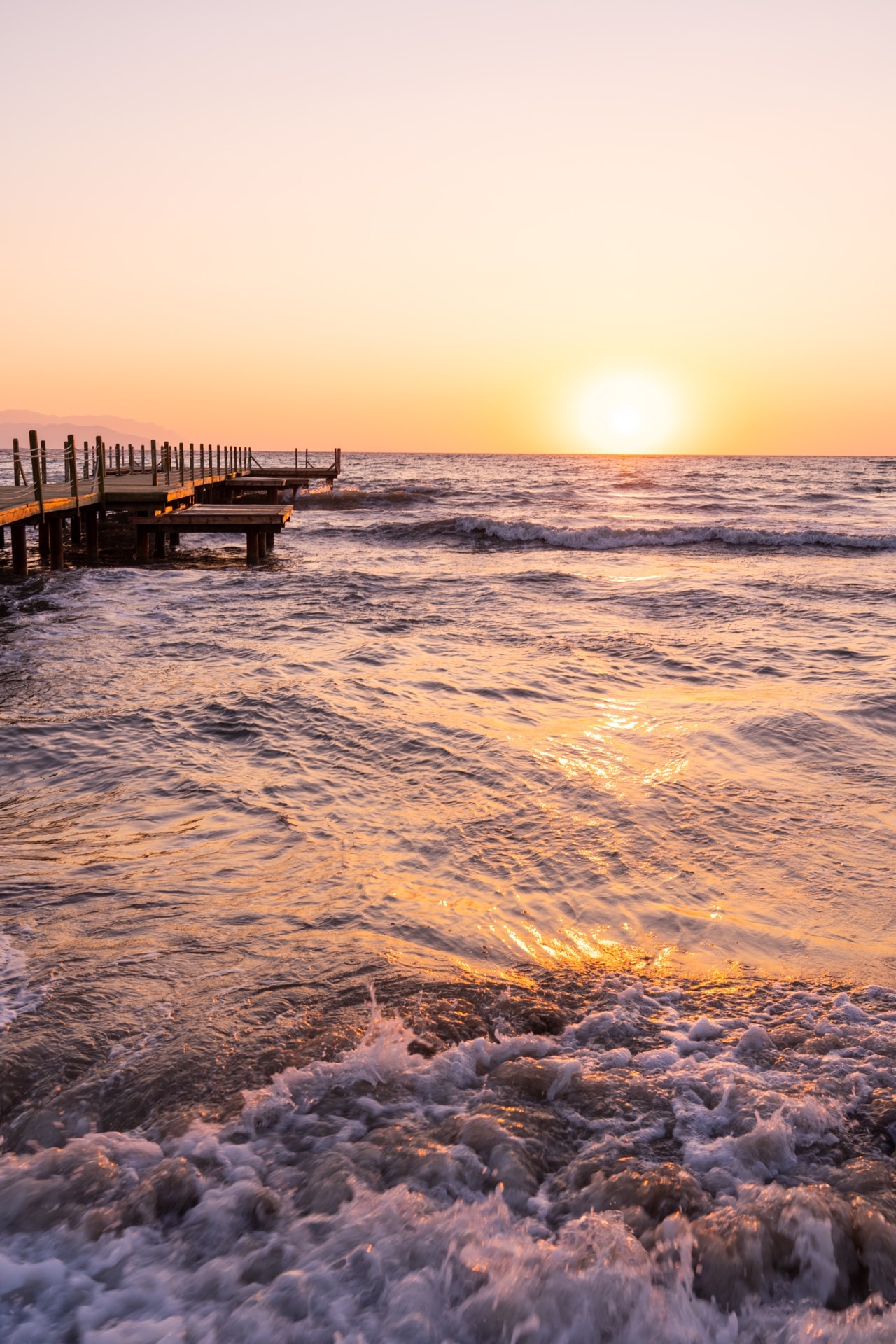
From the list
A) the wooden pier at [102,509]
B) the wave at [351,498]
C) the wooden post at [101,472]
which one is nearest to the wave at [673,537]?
the wooden pier at [102,509]

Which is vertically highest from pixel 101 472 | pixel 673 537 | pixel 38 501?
pixel 101 472

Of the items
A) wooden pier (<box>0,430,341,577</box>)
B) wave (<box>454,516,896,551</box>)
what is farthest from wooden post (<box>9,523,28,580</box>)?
wave (<box>454,516,896,551</box>)

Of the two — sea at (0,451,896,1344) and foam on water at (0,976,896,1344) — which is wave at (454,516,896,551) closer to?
sea at (0,451,896,1344)

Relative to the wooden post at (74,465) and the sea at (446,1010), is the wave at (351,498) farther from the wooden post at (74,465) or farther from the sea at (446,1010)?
the sea at (446,1010)

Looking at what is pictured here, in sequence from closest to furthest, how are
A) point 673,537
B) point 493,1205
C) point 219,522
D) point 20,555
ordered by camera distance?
point 493,1205, point 20,555, point 219,522, point 673,537

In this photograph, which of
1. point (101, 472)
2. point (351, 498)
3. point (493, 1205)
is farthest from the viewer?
point (351, 498)

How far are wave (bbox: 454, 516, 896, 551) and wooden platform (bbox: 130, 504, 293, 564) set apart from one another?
9958 mm

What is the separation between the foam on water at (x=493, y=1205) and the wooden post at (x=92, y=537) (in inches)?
770

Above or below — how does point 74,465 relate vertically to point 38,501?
above

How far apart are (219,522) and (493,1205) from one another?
1778 cm

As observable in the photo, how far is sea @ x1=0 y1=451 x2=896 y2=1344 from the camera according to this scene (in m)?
2.66

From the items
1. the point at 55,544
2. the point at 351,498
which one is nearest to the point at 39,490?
the point at 55,544

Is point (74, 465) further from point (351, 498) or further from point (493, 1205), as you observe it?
point (351, 498)

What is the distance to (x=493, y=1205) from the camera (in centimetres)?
290
